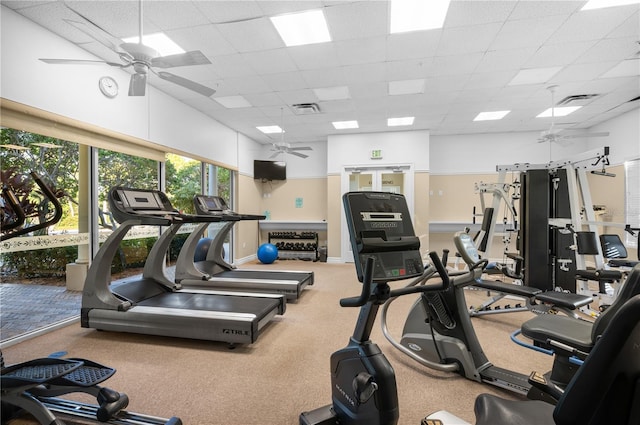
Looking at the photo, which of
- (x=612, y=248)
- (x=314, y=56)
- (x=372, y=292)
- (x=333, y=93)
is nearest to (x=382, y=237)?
(x=372, y=292)

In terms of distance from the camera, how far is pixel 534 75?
4.32 m

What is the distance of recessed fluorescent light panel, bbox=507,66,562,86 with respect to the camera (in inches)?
164

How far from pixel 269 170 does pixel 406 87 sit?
458 centimetres

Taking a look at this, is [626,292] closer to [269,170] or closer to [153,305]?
[153,305]

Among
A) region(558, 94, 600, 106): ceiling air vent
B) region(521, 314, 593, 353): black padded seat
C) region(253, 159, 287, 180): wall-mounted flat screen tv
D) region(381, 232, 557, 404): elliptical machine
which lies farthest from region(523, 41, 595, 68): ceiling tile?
region(253, 159, 287, 180): wall-mounted flat screen tv

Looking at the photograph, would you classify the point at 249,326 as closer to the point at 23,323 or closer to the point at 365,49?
the point at 23,323

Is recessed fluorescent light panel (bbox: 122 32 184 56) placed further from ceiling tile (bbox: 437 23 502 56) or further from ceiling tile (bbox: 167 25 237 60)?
ceiling tile (bbox: 437 23 502 56)

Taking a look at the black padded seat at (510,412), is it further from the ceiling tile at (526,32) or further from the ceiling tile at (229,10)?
the ceiling tile at (526,32)

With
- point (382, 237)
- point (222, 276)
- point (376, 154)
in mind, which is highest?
point (376, 154)

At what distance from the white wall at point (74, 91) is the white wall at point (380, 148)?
361 cm

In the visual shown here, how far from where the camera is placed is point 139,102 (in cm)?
438

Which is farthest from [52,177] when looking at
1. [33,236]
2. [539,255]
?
[539,255]

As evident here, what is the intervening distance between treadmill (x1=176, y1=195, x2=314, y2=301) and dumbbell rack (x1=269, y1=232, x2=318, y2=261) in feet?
9.44

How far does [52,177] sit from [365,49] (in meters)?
4.17
